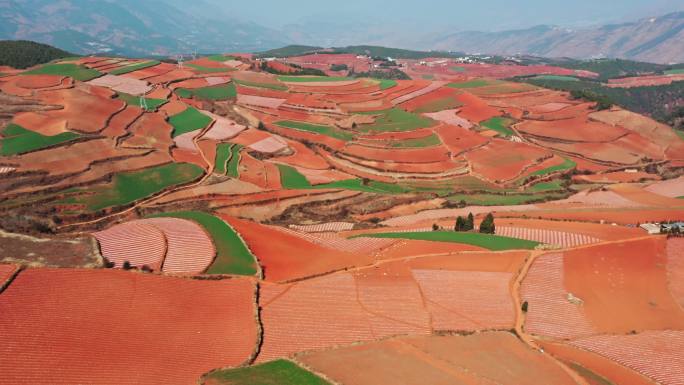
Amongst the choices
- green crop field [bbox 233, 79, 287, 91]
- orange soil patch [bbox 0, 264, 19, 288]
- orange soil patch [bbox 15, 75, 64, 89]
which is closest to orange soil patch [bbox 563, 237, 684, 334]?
orange soil patch [bbox 0, 264, 19, 288]

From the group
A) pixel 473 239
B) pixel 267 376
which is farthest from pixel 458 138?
pixel 267 376

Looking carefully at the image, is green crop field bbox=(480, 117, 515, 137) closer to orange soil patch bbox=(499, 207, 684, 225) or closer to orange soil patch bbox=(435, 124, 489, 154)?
orange soil patch bbox=(435, 124, 489, 154)

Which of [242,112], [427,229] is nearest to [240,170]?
[427,229]

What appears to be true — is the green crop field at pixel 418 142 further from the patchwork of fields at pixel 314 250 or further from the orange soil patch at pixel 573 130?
the orange soil patch at pixel 573 130

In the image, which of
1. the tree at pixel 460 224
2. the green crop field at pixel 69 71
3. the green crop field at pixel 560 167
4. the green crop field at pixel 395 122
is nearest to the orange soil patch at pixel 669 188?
the green crop field at pixel 560 167

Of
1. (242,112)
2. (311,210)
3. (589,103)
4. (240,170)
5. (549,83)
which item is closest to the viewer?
(311,210)

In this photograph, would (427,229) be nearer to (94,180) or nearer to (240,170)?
(240,170)
